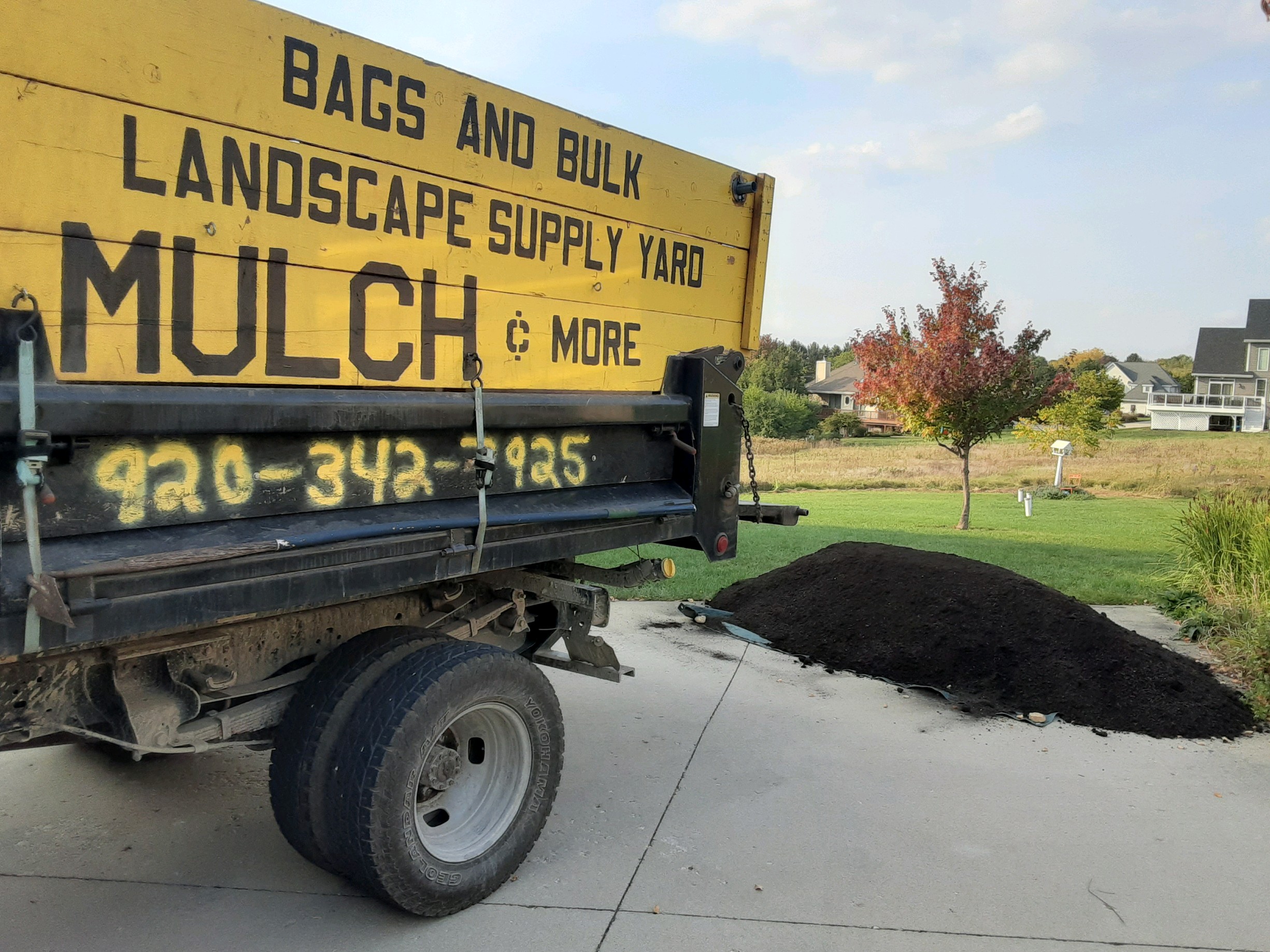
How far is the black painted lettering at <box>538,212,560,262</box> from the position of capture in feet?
11.5

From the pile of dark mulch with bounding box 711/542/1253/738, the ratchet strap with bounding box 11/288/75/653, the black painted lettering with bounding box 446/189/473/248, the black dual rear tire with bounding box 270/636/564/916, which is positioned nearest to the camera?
the ratchet strap with bounding box 11/288/75/653

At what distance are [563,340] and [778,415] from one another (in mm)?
46565

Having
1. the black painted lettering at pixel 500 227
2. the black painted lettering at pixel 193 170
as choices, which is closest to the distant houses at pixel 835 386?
the black painted lettering at pixel 500 227

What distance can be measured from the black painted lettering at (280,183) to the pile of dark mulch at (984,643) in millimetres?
4727

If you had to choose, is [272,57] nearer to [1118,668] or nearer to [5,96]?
[5,96]

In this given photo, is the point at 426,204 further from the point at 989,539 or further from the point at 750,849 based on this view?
the point at 989,539

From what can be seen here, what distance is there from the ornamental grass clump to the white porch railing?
55225 millimetres

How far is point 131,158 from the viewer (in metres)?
2.34

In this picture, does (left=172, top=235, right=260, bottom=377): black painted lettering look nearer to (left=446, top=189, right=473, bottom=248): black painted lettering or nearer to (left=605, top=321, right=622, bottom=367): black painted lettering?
(left=446, top=189, right=473, bottom=248): black painted lettering

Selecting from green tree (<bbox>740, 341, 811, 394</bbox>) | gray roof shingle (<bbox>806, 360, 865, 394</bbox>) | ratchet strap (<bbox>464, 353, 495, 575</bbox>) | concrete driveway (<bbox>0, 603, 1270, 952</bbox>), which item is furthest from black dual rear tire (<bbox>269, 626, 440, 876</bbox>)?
gray roof shingle (<bbox>806, 360, 865, 394</bbox>)

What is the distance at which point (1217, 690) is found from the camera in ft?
19.2

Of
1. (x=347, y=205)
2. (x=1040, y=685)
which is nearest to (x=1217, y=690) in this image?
(x=1040, y=685)

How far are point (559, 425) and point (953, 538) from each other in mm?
11035

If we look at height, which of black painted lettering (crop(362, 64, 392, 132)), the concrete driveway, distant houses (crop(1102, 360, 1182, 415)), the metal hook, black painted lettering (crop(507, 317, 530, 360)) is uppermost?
distant houses (crop(1102, 360, 1182, 415))
